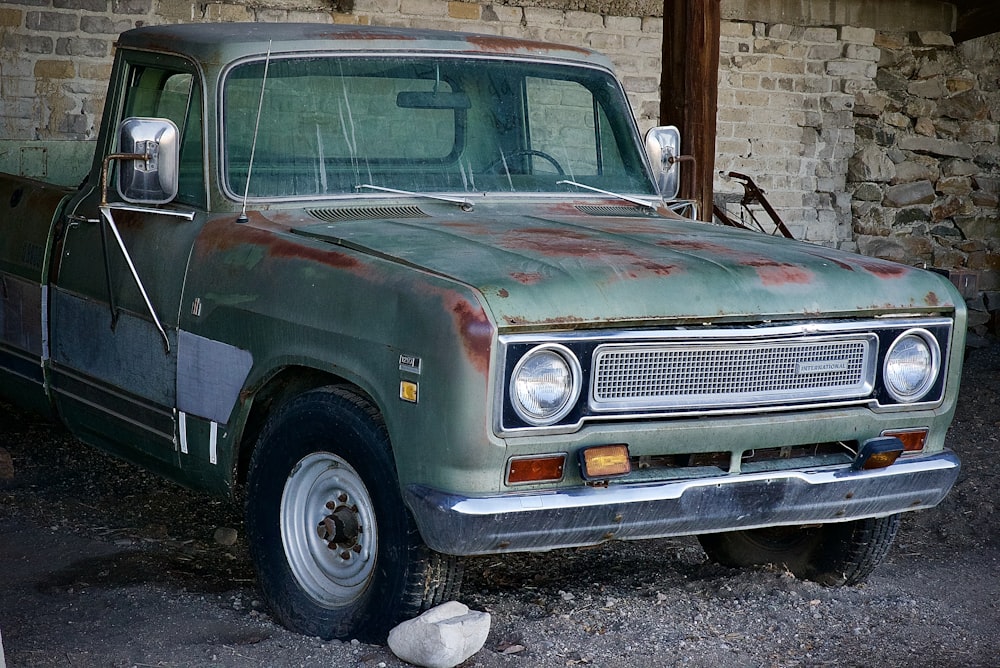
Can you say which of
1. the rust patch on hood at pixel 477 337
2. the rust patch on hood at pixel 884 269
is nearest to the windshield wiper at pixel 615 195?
the rust patch on hood at pixel 884 269

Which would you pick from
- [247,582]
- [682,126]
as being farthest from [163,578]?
[682,126]

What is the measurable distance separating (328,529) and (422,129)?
1435 mm

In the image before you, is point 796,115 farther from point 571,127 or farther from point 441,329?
point 441,329

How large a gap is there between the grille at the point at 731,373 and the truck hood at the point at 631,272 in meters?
0.09

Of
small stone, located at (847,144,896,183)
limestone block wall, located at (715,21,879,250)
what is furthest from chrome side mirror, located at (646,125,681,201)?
Result: small stone, located at (847,144,896,183)

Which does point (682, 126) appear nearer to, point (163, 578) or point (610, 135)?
point (610, 135)

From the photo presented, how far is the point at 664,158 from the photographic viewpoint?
4.92m

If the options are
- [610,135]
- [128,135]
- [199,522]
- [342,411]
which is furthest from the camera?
[199,522]

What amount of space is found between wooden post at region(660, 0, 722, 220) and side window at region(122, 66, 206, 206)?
11.3ft

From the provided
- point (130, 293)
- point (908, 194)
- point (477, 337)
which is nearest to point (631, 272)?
point (477, 337)

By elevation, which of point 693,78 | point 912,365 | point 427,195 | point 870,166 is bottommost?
point 870,166

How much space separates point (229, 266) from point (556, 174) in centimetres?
126

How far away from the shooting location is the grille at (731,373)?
338 centimetres

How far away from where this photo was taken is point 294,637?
3744mm
